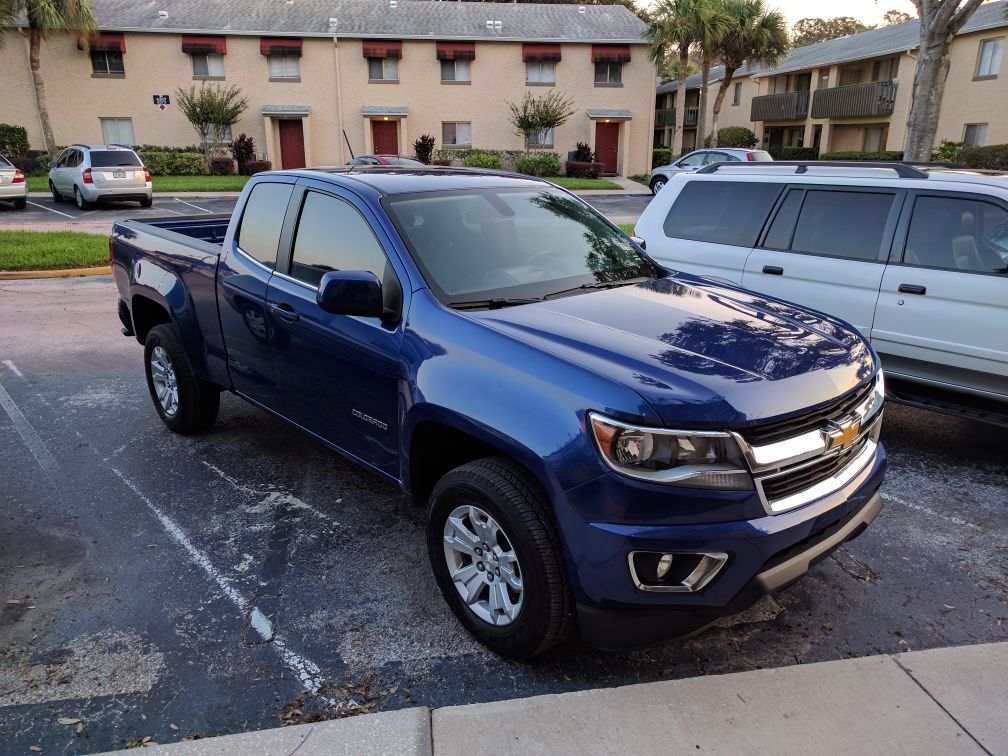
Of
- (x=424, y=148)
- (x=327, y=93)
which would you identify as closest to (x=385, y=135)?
(x=424, y=148)

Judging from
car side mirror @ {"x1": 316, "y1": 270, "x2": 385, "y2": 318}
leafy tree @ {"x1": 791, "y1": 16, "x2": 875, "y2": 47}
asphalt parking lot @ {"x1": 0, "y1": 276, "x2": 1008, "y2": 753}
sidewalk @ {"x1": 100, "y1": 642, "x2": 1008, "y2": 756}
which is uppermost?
leafy tree @ {"x1": 791, "y1": 16, "x2": 875, "y2": 47}

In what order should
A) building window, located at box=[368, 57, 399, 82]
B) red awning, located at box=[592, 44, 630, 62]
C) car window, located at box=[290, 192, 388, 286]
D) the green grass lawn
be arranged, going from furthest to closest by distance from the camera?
red awning, located at box=[592, 44, 630, 62] → building window, located at box=[368, 57, 399, 82] → the green grass lawn → car window, located at box=[290, 192, 388, 286]

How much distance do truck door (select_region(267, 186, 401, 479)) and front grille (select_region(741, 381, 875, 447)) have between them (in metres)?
1.60

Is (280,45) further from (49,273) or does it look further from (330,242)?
(330,242)

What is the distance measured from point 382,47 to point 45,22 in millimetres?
12724

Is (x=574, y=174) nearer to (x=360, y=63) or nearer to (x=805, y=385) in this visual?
(x=360, y=63)

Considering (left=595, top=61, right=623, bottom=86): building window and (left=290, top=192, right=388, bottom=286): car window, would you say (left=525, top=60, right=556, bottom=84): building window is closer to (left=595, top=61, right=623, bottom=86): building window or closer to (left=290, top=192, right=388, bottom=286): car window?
(left=595, top=61, right=623, bottom=86): building window

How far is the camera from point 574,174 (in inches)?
1325

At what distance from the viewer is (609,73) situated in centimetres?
3484

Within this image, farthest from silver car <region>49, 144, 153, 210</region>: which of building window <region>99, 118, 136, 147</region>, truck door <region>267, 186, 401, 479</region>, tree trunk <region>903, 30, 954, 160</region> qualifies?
truck door <region>267, 186, 401, 479</region>

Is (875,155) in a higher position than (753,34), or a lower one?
lower

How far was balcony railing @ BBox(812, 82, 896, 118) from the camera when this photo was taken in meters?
34.0

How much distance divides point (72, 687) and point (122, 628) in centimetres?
39

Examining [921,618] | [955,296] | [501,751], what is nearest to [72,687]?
[501,751]
